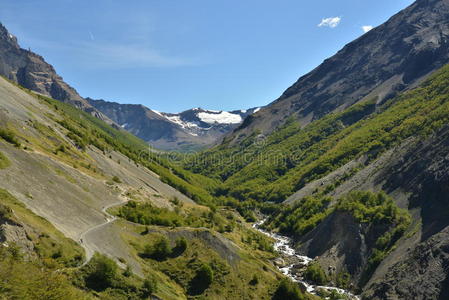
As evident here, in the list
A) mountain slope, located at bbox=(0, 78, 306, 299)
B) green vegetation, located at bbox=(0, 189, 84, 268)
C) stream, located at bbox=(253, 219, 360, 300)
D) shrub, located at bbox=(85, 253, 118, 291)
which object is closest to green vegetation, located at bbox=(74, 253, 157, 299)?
shrub, located at bbox=(85, 253, 118, 291)

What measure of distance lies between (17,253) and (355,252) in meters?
75.0

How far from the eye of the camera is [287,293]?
63.4m

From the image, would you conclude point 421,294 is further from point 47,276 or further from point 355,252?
point 47,276

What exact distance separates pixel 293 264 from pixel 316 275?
1176 centimetres

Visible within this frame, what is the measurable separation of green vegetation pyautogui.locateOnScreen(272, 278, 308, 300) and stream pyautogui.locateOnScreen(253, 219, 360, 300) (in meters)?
9.49

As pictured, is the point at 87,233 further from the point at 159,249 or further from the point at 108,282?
the point at 108,282

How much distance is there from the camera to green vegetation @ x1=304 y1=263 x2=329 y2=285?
82125 mm

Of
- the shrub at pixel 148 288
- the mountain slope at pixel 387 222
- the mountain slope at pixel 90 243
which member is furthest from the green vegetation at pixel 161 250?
the mountain slope at pixel 387 222

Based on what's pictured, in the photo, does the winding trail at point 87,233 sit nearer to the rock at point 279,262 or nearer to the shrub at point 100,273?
the shrub at point 100,273

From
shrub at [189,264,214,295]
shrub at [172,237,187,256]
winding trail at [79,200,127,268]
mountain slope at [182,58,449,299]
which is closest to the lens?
winding trail at [79,200,127,268]

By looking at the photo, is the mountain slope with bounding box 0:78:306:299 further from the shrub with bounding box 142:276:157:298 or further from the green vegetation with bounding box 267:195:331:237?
the green vegetation with bounding box 267:195:331:237

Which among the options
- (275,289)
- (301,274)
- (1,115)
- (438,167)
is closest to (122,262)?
(275,289)

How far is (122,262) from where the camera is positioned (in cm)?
5000

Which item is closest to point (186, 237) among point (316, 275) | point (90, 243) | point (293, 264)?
point (90, 243)
